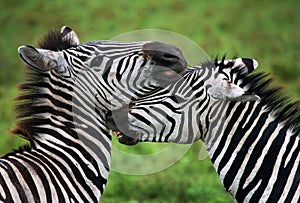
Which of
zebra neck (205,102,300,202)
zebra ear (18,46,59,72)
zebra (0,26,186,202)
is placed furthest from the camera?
zebra neck (205,102,300,202)

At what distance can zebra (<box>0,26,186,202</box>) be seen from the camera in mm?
5191

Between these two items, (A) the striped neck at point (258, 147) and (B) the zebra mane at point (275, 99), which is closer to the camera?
(A) the striped neck at point (258, 147)

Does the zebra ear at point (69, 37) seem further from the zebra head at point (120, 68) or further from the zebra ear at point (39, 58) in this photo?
the zebra ear at point (39, 58)

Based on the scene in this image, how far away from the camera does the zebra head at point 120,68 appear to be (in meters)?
5.38

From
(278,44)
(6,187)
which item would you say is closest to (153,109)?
(6,187)

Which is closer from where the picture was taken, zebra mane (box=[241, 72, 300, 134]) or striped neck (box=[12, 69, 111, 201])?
striped neck (box=[12, 69, 111, 201])

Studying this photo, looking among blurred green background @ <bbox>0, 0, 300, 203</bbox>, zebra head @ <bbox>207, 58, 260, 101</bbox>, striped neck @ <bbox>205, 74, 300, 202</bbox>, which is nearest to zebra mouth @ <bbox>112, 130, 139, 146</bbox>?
striped neck @ <bbox>205, 74, 300, 202</bbox>

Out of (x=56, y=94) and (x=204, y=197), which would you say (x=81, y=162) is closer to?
(x=56, y=94)

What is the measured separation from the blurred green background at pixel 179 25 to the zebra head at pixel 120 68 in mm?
7327

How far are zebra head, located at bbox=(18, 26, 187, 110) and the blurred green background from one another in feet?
24.0

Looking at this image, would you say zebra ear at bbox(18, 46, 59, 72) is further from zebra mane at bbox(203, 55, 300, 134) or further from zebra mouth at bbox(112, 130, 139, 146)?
zebra mane at bbox(203, 55, 300, 134)

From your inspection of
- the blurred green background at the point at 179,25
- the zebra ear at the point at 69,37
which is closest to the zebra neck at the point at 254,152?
the zebra ear at the point at 69,37

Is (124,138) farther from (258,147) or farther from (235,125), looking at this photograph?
(258,147)

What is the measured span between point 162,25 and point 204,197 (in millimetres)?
8894
